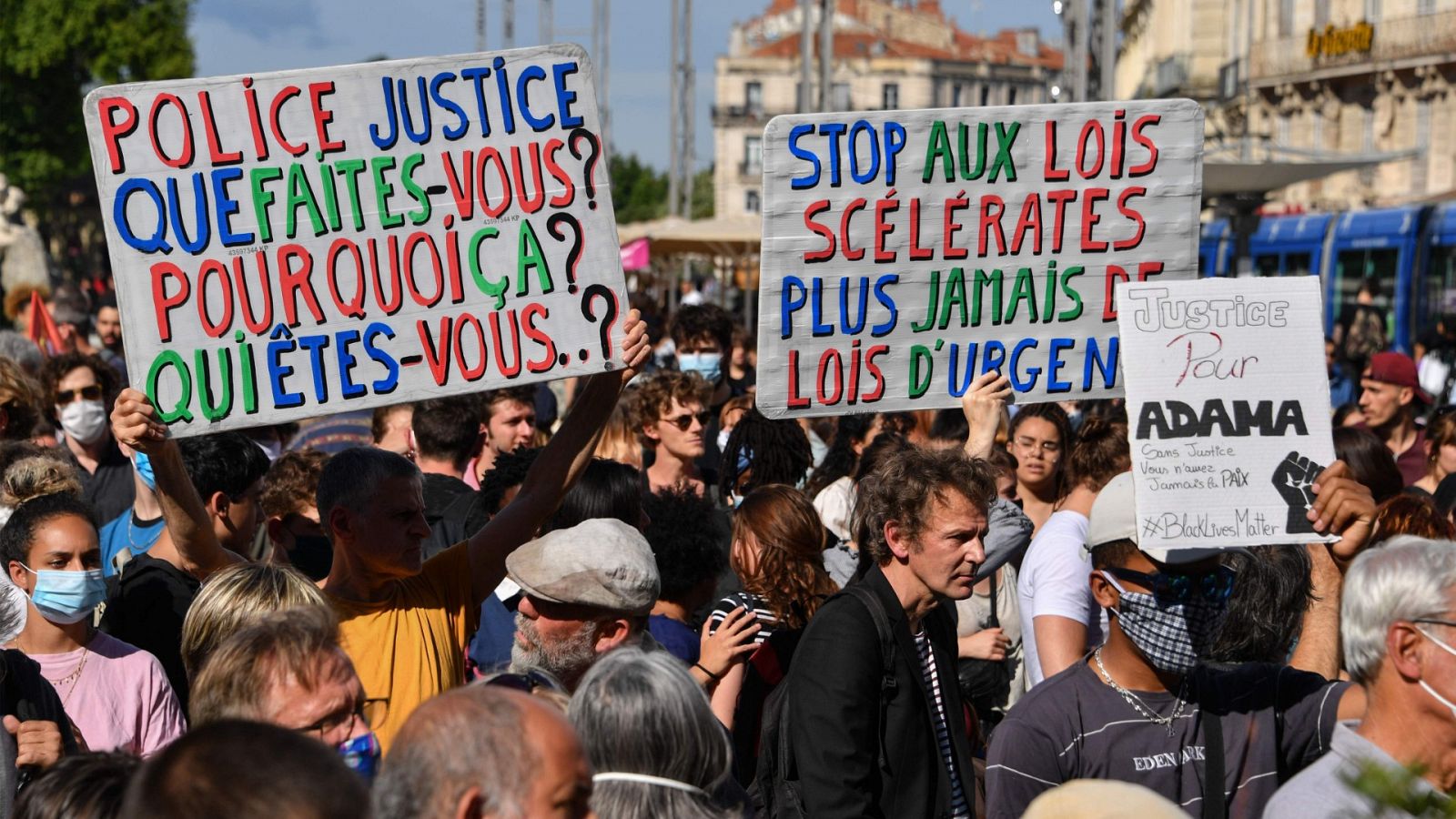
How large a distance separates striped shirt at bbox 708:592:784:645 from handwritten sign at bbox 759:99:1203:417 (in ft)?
1.97

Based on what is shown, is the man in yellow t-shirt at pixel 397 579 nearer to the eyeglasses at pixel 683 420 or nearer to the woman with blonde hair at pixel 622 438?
the eyeglasses at pixel 683 420

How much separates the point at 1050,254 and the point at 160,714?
2917mm

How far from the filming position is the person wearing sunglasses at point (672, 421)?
7.10 meters

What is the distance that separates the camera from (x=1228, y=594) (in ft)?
12.6

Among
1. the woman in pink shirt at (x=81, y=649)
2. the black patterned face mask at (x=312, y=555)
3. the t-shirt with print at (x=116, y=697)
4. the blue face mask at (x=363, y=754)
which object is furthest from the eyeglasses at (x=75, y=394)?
the blue face mask at (x=363, y=754)

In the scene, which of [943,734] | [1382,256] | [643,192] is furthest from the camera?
[643,192]

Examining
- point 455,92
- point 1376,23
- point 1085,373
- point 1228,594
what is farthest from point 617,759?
point 1376,23

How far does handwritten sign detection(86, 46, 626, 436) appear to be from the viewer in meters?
4.35

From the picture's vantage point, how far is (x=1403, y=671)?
3.04 metres

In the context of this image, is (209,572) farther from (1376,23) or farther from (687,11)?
(1376,23)

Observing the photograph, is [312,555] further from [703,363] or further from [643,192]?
[643,192]

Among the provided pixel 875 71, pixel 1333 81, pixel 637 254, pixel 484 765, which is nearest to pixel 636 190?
pixel 875 71

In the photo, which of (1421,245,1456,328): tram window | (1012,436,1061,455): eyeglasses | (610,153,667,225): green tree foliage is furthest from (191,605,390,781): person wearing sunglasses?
(610,153,667,225): green tree foliage

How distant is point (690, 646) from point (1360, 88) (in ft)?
148
